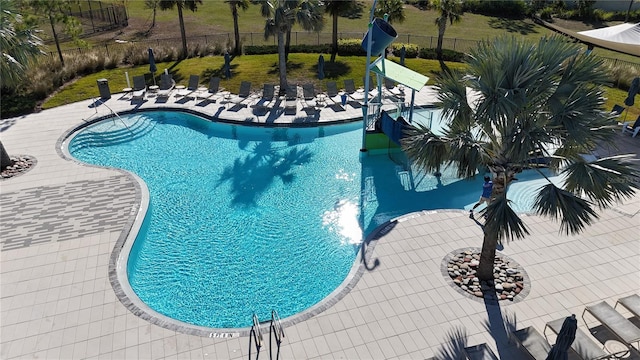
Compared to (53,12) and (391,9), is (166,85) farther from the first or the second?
(391,9)

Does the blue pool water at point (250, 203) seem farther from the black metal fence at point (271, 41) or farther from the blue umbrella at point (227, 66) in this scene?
the black metal fence at point (271, 41)

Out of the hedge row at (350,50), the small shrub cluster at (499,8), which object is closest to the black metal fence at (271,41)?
the hedge row at (350,50)

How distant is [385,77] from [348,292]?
992 cm

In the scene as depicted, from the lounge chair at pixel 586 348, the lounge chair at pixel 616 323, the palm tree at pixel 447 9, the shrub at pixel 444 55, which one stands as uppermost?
the palm tree at pixel 447 9

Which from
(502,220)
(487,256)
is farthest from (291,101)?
(502,220)

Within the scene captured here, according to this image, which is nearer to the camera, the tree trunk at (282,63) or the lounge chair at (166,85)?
the tree trunk at (282,63)

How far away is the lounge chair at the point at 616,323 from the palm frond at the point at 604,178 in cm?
241

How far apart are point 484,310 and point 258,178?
9675 mm

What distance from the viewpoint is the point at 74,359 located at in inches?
354

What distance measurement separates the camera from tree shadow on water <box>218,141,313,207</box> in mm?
15812

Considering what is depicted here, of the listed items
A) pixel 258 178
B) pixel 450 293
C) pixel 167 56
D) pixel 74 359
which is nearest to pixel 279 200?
pixel 258 178

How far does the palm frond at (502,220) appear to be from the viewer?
8555 millimetres

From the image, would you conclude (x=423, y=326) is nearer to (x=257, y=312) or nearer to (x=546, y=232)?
(x=257, y=312)

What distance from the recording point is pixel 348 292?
35.0 feet
